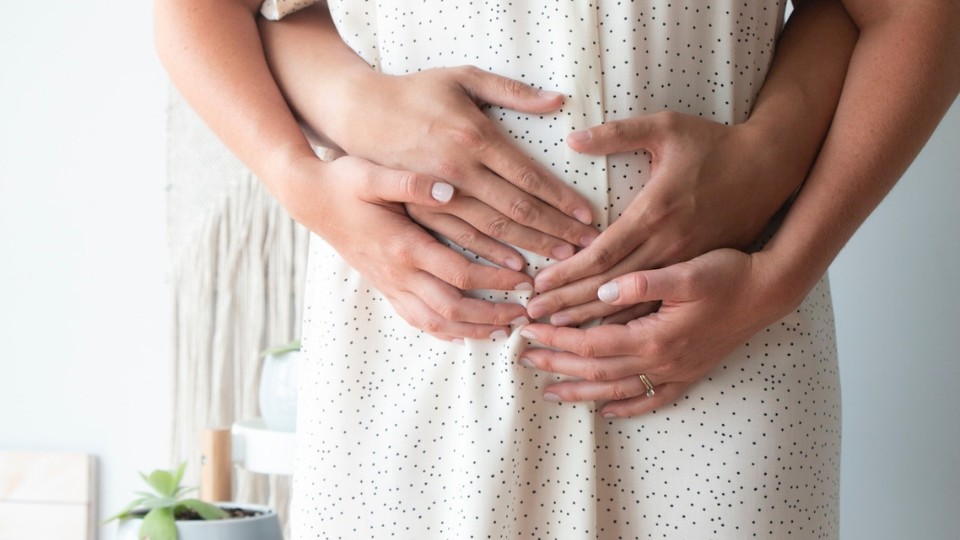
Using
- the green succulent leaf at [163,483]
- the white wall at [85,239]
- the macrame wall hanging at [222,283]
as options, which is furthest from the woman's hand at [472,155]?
the white wall at [85,239]

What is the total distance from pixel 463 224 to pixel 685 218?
130mm

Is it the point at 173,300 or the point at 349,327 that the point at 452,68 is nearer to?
the point at 349,327

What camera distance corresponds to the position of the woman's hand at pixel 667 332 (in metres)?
0.55

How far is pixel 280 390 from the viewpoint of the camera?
1.39 meters

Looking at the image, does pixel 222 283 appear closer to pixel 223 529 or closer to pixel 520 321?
pixel 223 529

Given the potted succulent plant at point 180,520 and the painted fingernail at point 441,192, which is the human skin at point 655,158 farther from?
the potted succulent plant at point 180,520

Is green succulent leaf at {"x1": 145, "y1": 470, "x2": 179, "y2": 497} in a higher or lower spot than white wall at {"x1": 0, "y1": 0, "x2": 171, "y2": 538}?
lower

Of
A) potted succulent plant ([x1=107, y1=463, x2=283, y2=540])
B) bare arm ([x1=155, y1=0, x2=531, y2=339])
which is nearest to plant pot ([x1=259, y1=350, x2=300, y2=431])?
potted succulent plant ([x1=107, y1=463, x2=283, y2=540])

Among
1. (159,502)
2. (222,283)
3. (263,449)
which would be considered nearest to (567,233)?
(159,502)

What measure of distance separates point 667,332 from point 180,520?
0.81 metres

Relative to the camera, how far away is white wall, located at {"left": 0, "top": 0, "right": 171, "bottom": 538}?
196cm

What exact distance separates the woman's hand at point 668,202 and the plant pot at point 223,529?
0.73 m

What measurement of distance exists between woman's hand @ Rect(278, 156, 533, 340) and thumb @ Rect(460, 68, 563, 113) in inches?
2.4

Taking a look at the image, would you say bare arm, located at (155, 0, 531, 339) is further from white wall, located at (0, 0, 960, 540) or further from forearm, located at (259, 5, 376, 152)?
white wall, located at (0, 0, 960, 540)
